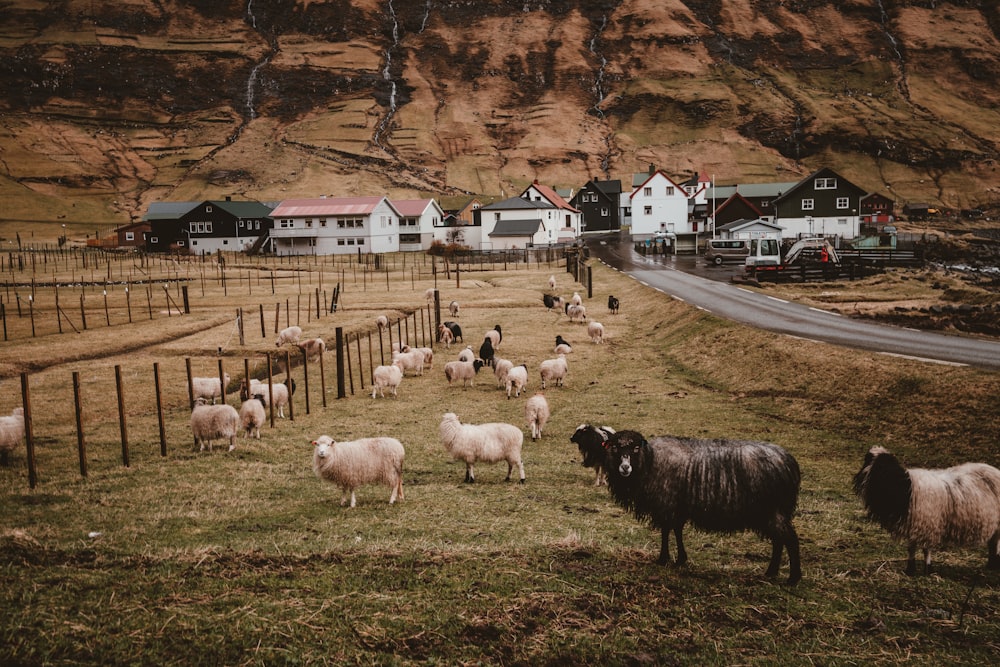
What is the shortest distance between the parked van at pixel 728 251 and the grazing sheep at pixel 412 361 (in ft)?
156

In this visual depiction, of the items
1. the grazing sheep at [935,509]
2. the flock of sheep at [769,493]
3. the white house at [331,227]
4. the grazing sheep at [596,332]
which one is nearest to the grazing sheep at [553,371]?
the grazing sheep at [596,332]

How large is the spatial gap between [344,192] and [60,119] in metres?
98.0

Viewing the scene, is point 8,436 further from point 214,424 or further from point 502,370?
point 502,370

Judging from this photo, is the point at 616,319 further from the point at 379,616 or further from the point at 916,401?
the point at 379,616

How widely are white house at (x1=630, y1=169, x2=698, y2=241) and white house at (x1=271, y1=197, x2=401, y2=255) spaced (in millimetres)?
42960

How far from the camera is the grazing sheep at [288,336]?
32.9m

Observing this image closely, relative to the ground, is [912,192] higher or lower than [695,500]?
higher

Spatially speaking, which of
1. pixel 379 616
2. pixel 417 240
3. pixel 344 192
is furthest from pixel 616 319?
pixel 344 192

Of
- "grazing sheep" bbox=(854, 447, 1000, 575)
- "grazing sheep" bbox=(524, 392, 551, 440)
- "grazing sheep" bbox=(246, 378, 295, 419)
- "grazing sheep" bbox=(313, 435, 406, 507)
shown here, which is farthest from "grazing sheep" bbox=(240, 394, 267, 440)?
"grazing sheep" bbox=(854, 447, 1000, 575)

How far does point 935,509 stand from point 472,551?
21.2 feet

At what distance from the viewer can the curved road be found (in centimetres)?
2223

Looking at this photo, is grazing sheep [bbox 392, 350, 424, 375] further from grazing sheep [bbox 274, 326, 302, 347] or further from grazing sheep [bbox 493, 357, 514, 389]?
grazing sheep [bbox 274, 326, 302, 347]

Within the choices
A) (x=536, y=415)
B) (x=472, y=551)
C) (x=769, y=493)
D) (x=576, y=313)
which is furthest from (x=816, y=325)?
(x=472, y=551)

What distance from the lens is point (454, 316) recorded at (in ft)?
138
